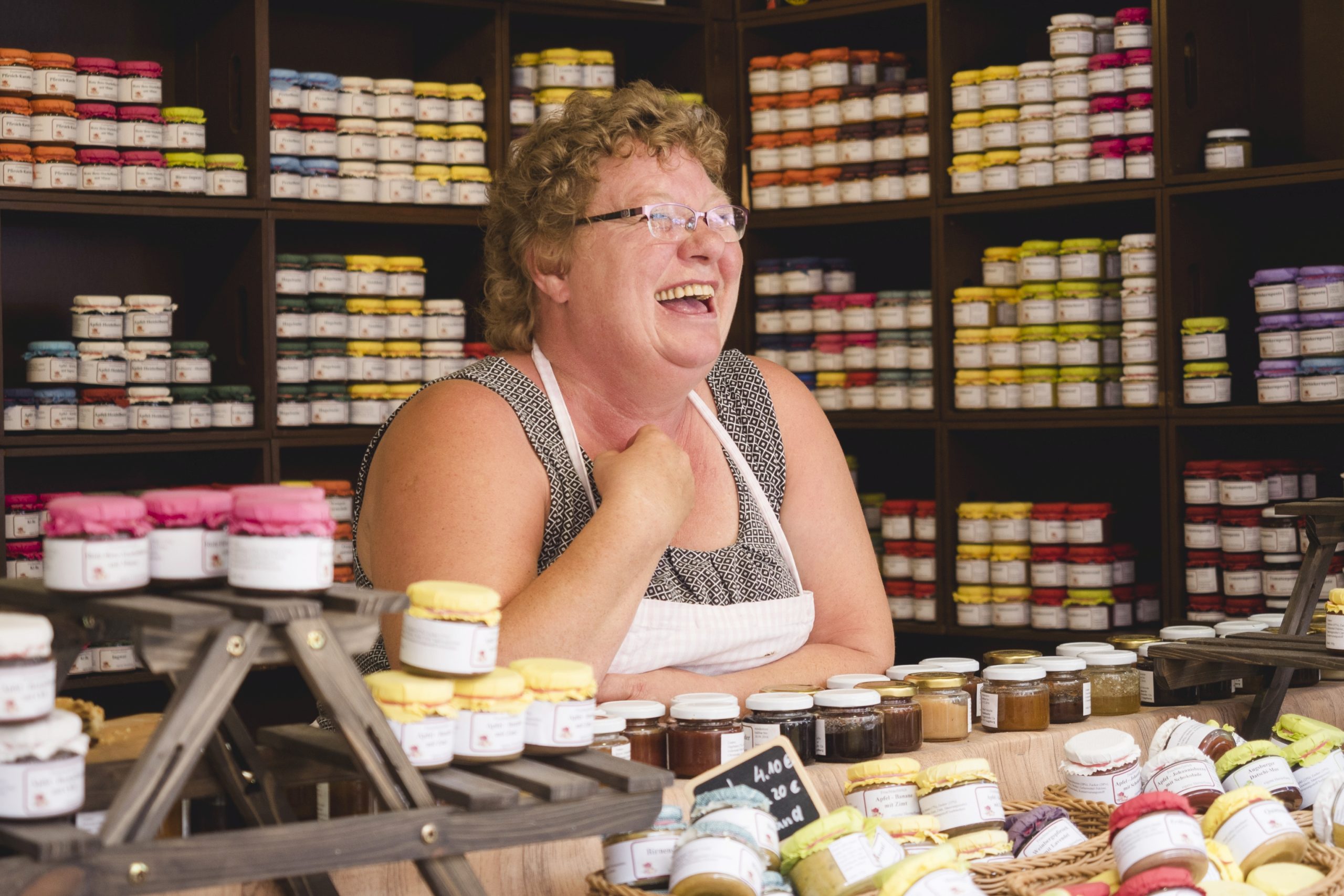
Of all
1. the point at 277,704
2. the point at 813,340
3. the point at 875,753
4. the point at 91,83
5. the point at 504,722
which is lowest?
the point at 277,704

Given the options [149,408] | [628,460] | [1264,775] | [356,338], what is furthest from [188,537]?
[356,338]

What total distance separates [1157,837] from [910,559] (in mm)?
2622

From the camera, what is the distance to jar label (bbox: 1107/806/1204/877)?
3.65 ft

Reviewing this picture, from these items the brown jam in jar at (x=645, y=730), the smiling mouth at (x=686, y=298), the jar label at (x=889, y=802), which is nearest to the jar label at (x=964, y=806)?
the jar label at (x=889, y=802)

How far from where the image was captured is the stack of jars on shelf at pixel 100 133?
10.3 feet

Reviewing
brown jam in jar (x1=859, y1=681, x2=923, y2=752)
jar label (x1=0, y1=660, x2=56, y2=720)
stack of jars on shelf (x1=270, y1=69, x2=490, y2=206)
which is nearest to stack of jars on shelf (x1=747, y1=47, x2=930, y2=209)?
stack of jars on shelf (x1=270, y1=69, x2=490, y2=206)

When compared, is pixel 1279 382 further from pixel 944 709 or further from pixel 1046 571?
pixel 944 709

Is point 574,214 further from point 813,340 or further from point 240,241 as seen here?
point 813,340

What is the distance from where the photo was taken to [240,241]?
3432 mm

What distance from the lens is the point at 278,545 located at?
911 millimetres

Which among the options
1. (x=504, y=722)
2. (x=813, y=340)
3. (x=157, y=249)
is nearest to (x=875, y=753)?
(x=504, y=722)

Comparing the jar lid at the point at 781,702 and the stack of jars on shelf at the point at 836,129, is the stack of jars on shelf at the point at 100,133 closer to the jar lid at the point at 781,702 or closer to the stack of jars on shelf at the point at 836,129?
the stack of jars on shelf at the point at 836,129

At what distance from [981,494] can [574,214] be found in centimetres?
202

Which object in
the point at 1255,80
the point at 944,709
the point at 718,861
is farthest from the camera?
the point at 1255,80
